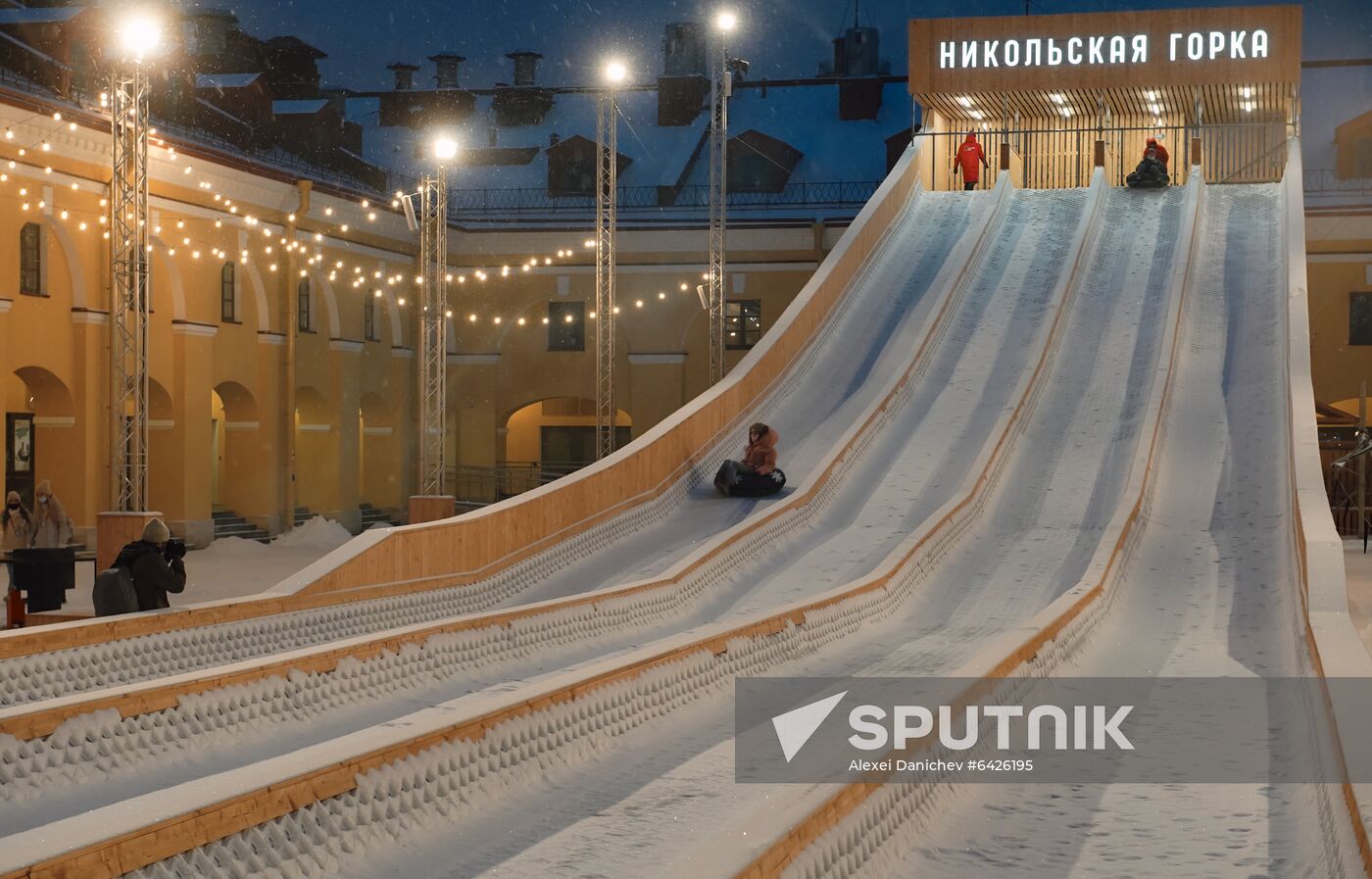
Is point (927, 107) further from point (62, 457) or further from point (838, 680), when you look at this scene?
point (838, 680)

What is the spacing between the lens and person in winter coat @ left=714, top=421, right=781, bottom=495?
14180 millimetres

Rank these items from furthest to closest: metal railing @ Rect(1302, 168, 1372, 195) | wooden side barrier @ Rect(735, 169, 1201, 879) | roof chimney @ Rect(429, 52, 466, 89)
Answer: roof chimney @ Rect(429, 52, 466, 89) → metal railing @ Rect(1302, 168, 1372, 195) → wooden side barrier @ Rect(735, 169, 1201, 879)

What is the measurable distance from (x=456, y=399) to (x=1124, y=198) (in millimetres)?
12285

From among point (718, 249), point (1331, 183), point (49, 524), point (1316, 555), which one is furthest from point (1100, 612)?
point (1331, 183)

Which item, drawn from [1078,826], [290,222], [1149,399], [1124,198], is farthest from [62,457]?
[1078,826]

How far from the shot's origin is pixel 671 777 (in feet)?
22.3

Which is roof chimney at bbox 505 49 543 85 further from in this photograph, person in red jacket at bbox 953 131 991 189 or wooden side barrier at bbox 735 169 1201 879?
wooden side barrier at bbox 735 169 1201 879

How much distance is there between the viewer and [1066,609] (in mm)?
9586

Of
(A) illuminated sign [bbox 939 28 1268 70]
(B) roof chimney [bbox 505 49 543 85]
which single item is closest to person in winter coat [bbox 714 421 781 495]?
(A) illuminated sign [bbox 939 28 1268 70]

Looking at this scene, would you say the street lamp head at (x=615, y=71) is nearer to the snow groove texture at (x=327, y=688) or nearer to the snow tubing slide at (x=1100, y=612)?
the snow tubing slide at (x=1100, y=612)

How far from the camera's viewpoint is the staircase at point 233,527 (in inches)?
889

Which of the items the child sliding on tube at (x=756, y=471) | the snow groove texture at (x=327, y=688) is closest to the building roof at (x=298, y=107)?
the child sliding on tube at (x=756, y=471)

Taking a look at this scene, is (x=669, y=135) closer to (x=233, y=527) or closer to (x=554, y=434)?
(x=554, y=434)

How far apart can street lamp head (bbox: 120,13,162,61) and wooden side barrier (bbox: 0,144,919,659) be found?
5.05 meters
